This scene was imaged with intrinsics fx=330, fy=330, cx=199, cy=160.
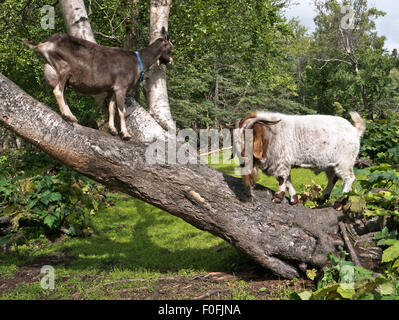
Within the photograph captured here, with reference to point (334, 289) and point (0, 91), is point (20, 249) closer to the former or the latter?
point (0, 91)

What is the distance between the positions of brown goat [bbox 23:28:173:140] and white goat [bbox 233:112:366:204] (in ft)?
5.47

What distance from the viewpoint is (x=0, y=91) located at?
4.20 meters

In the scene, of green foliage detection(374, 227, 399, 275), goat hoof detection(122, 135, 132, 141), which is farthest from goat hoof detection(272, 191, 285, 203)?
goat hoof detection(122, 135, 132, 141)

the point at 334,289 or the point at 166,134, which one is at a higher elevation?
the point at 166,134

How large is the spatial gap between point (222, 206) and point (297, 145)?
1365mm

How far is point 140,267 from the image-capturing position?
19.9ft

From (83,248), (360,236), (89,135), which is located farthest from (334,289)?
(83,248)

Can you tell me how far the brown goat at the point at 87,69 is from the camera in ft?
13.3
